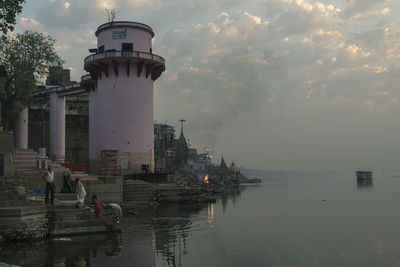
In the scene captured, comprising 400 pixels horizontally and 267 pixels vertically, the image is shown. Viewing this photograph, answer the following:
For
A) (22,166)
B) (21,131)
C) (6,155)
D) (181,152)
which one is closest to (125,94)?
(21,131)

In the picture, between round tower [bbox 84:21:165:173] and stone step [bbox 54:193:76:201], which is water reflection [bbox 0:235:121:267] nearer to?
stone step [bbox 54:193:76:201]

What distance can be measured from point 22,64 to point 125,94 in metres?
14.6

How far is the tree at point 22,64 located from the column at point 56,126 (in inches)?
389

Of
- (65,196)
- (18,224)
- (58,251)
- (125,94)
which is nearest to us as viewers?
(58,251)

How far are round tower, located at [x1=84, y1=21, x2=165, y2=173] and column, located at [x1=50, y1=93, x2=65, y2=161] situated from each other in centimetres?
481

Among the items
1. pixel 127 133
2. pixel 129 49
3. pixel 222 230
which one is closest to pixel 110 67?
pixel 129 49

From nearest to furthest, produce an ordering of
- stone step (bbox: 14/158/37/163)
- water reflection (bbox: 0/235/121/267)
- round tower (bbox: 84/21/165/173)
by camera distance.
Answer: water reflection (bbox: 0/235/121/267)
stone step (bbox: 14/158/37/163)
round tower (bbox: 84/21/165/173)

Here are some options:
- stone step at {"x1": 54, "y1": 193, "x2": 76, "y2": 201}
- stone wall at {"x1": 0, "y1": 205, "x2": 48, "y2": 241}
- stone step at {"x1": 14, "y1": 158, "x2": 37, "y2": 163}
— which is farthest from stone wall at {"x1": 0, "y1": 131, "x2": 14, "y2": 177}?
stone wall at {"x1": 0, "y1": 205, "x2": 48, "y2": 241}

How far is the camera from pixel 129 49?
5441 cm

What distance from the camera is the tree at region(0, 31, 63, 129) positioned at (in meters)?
41.2

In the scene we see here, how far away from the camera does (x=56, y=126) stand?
55.5m

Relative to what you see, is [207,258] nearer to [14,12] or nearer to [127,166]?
[14,12]

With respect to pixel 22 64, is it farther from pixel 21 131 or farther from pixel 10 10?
pixel 10 10

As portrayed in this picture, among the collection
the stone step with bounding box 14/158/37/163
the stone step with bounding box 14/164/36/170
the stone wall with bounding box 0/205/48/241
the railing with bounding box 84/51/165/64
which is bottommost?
the stone wall with bounding box 0/205/48/241
